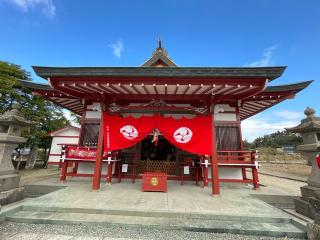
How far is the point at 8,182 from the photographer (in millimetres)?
5109

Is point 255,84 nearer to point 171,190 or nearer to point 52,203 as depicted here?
point 171,190

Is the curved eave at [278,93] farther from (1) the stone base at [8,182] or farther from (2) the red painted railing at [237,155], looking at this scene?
(1) the stone base at [8,182]

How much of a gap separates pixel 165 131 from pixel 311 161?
14.9 feet

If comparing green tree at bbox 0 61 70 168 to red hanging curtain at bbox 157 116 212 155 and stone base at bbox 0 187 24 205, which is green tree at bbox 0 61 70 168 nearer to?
stone base at bbox 0 187 24 205

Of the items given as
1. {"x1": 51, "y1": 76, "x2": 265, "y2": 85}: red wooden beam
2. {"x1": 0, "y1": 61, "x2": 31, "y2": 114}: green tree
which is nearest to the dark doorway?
{"x1": 51, "y1": 76, "x2": 265, "y2": 85}: red wooden beam

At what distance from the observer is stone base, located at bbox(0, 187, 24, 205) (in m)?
4.76

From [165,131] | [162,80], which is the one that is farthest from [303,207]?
[162,80]

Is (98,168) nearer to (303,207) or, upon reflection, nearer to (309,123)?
(303,207)

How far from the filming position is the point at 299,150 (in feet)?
15.9

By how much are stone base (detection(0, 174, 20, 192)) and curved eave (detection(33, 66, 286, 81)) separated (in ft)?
11.2

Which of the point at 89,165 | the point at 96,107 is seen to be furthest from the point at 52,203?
the point at 96,107

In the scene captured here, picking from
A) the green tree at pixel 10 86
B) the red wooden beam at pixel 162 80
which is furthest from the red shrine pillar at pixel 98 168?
the green tree at pixel 10 86

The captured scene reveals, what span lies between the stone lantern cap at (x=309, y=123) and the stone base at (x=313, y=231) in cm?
238

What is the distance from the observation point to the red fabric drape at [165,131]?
250 inches
